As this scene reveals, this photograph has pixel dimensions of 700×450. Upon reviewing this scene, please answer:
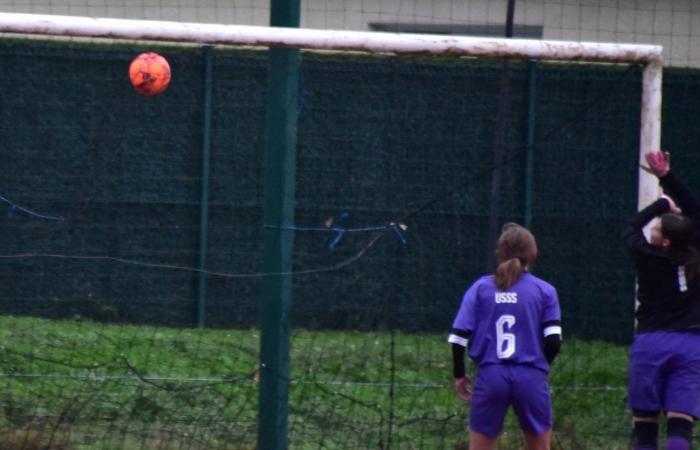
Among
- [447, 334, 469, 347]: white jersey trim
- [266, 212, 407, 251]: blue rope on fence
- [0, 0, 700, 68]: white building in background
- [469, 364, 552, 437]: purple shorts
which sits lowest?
[469, 364, 552, 437]: purple shorts

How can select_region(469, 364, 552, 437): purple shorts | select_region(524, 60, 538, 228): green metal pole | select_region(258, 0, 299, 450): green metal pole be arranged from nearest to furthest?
select_region(469, 364, 552, 437): purple shorts, select_region(258, 0, 299, 450): green metal pole, select_region(524, 60, 538, 228): green metal pole

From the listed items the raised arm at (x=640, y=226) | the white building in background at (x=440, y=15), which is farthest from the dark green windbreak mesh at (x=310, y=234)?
the white building in background at (x=440, y=15)

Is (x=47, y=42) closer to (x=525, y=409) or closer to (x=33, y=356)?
(x=33, y=356)

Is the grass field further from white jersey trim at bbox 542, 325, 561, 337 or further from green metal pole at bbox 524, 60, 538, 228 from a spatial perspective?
white jersey trim at bbox 542, 325, 561, 337

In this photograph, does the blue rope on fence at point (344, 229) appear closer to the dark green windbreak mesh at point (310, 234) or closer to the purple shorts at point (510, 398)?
the dark green windbreak mesh at point (310, 234)

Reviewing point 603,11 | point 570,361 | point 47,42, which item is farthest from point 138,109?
point 603,11

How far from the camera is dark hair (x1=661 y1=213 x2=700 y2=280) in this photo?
6695mm

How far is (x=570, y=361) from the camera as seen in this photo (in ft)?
26.6

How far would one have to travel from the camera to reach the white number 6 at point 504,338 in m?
6.29

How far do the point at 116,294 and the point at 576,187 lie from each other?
3.03 metres

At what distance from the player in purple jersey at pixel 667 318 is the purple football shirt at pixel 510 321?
757 mm

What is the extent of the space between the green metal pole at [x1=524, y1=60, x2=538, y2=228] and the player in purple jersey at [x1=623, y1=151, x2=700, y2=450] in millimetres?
1349

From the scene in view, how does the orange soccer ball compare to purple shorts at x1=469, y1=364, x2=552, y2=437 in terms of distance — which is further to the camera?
the orange soccer ball

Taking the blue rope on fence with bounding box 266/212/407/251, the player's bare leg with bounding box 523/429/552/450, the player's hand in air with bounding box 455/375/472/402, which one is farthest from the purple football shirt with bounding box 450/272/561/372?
the blue rope on fence with bounding box 266/212/407/251
